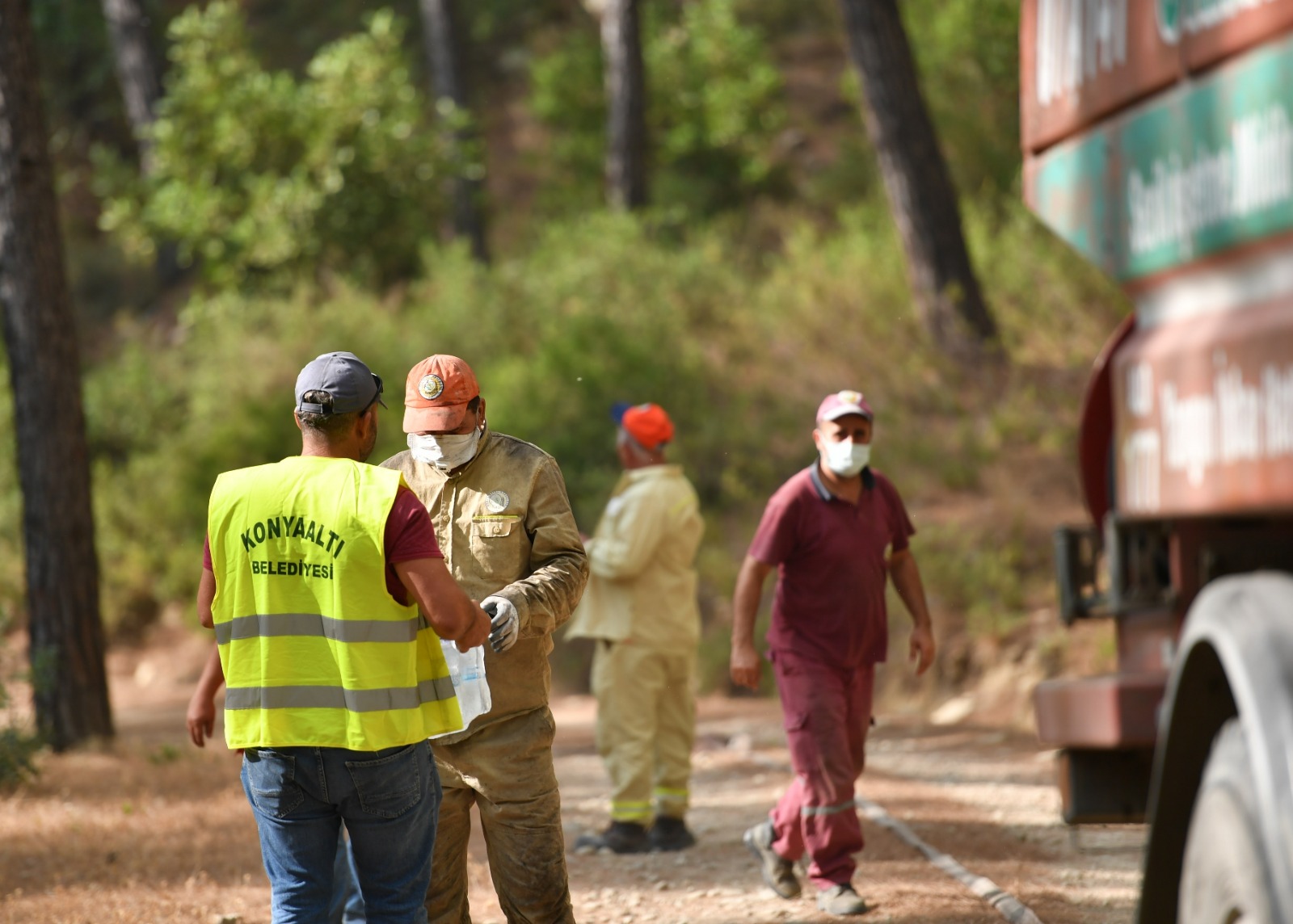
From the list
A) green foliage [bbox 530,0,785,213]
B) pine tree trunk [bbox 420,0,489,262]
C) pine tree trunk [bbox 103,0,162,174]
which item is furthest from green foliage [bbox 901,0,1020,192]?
pine tree trunk [bbox 103,0,162,174]

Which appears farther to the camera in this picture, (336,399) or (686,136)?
(686,136)

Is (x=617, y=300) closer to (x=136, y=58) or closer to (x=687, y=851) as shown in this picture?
(x=136, y=58)

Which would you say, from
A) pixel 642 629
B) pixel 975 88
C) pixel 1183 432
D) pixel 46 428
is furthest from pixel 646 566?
pixel 975 88

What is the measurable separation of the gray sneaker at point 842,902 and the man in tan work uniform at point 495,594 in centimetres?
167

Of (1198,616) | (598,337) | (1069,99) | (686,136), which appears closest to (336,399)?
(1069,99)

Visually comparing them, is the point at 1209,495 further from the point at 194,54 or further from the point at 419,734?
the point at 194,54

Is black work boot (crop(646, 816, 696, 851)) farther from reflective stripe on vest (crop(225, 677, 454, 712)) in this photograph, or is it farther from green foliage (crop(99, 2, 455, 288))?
green foliage (crop(99, 2, 455, 288))

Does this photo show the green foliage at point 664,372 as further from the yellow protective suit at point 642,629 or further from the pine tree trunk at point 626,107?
the yellow protective suit at point 642,629

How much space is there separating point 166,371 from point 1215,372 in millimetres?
19514

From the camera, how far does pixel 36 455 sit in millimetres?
10977

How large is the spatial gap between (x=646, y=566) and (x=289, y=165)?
16.3m

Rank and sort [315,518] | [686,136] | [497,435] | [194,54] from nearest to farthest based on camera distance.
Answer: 1. [315,518]
2. [497,435]
3. [194,54]
4. [686,136]

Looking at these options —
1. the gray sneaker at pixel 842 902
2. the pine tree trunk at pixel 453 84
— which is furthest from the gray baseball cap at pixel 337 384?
the pine tree trunk at pixel 453 84

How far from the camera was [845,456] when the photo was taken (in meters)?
6.45
